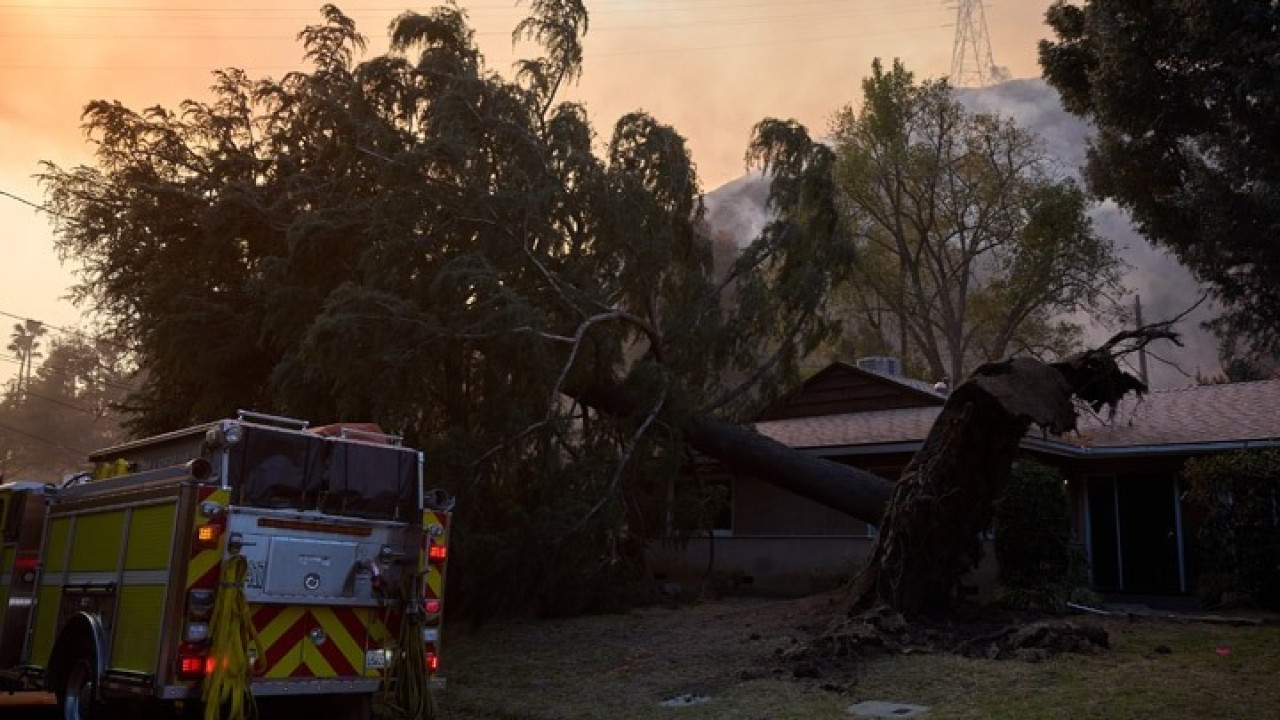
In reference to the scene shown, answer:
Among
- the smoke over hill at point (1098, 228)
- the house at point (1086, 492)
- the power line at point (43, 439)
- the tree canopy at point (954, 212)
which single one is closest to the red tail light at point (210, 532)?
the house at point (1086, 492)

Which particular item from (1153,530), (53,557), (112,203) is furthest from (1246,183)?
(112,203)

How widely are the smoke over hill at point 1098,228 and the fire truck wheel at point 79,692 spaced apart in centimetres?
6094

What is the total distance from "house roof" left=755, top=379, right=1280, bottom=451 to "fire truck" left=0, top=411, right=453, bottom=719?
11156 mm

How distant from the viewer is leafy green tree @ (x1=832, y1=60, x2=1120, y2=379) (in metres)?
34.1

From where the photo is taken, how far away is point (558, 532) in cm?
1429

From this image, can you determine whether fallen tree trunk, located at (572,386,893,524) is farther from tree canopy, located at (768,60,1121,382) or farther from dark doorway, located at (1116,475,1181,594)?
tree canopy, located at (768,60,1121,382)

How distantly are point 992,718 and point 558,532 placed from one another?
7432mm

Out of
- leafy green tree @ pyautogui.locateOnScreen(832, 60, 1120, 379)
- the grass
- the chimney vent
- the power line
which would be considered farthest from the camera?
the power line

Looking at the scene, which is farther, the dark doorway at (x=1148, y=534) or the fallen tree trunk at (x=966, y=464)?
the dark doorway at (x=1148, y=534)

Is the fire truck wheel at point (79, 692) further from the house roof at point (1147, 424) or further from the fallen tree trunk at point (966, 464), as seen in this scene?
the house roof at point (1147, 424)

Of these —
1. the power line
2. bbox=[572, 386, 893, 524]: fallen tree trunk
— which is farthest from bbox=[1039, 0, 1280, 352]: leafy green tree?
the power line

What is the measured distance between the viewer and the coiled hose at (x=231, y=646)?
6945mm

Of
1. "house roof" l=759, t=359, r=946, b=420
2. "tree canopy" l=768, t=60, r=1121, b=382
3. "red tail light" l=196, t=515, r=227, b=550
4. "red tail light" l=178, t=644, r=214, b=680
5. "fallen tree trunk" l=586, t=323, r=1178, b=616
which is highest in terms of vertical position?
"tree canopy" l=768, t=60, r=1121, b=382

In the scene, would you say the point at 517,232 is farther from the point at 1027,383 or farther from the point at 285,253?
the point at 1027,383
